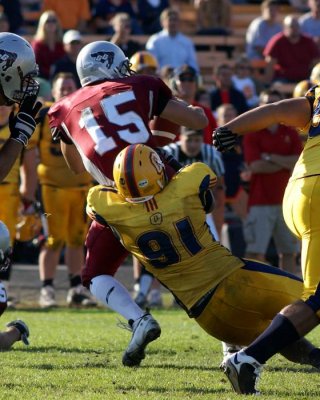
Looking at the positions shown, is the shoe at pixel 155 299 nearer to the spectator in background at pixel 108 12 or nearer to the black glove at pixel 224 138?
the black glove at pixel 224 138

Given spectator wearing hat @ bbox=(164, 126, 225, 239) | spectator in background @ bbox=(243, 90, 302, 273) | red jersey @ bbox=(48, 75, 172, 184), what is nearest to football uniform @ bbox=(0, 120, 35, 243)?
spectator wearing hat @ bbox=(164, 126, 225, 239)

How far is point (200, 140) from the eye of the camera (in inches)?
377

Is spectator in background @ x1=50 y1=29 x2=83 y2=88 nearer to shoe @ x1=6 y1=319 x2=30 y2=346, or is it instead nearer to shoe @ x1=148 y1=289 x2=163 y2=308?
shoe @ x1=148 y1=289 x2=163 y2=308

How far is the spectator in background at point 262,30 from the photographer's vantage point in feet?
49.0

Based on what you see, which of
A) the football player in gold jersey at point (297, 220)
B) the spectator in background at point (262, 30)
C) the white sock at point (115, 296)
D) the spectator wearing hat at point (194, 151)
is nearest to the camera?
the football player in gold jersey at point (297, 220)

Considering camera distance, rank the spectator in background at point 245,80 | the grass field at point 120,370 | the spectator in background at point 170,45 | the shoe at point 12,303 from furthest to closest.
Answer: the spectator in background at point 245,80 < the spectator in background at point 170,45 < the shoe at point 12,303 < the grass field at point 120,370

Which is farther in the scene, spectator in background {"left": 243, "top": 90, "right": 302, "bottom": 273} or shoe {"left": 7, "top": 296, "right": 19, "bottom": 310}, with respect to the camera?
spectator in background {"left": 243, "top": 90, "right": 302, "bottom": 273}

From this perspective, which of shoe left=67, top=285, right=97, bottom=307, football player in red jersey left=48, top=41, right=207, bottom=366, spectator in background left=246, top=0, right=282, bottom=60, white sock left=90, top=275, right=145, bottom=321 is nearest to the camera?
white sock left=90, top=275, right=145, bottom=321

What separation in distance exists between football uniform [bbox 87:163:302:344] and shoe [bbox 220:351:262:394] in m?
0.54

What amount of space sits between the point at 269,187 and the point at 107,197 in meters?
5.01

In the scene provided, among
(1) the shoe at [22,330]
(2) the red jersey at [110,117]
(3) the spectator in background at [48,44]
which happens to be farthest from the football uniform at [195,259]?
(3) the spectator in background at [48,44]

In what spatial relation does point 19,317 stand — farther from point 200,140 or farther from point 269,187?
point 269,187

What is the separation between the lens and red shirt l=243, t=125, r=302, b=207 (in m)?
10.4

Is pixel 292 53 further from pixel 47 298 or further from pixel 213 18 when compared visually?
pixel 47 298
